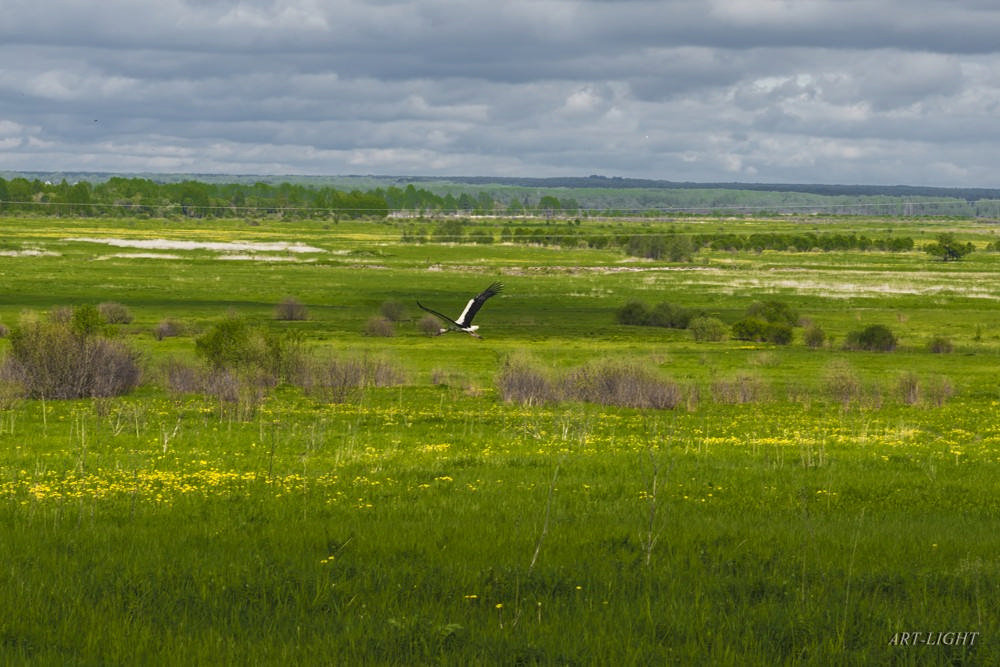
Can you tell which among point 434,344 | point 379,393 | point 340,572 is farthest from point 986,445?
point 434,344

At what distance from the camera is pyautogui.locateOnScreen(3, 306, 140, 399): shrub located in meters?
37.3

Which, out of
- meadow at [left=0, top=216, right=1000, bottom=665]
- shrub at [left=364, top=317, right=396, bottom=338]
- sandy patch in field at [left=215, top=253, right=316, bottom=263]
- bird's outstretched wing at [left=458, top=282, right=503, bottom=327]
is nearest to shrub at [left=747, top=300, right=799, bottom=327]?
shrub at [left=364, top=317, right=396, bottom=338]

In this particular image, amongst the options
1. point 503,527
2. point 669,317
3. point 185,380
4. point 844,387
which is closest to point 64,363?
point 185,380

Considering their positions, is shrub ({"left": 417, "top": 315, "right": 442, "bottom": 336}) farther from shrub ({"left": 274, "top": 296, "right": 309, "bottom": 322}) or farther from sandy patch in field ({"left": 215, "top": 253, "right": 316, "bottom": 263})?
sandy patch in field ({"left": 215, "top": 253, "right": 316, "bottom": 263})

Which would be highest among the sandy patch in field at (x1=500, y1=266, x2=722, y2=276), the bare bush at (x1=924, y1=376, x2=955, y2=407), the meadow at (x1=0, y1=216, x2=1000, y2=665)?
the meadow at (x1=0, y1=216, x2=1000, y2=665)

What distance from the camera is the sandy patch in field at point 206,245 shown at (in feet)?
517

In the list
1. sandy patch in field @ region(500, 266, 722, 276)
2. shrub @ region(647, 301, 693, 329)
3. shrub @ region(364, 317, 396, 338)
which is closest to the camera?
shrub @ region(364, 317, 396, 338)

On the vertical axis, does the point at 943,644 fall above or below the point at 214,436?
above

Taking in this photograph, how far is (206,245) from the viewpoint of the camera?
162875mm

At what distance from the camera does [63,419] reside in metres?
29.1

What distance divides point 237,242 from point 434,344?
116 metres

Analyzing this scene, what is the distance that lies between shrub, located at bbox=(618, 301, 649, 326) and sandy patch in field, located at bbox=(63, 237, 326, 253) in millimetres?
85539

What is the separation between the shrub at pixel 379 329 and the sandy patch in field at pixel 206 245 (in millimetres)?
89290

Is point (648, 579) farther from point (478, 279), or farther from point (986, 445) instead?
point (478, 279)
